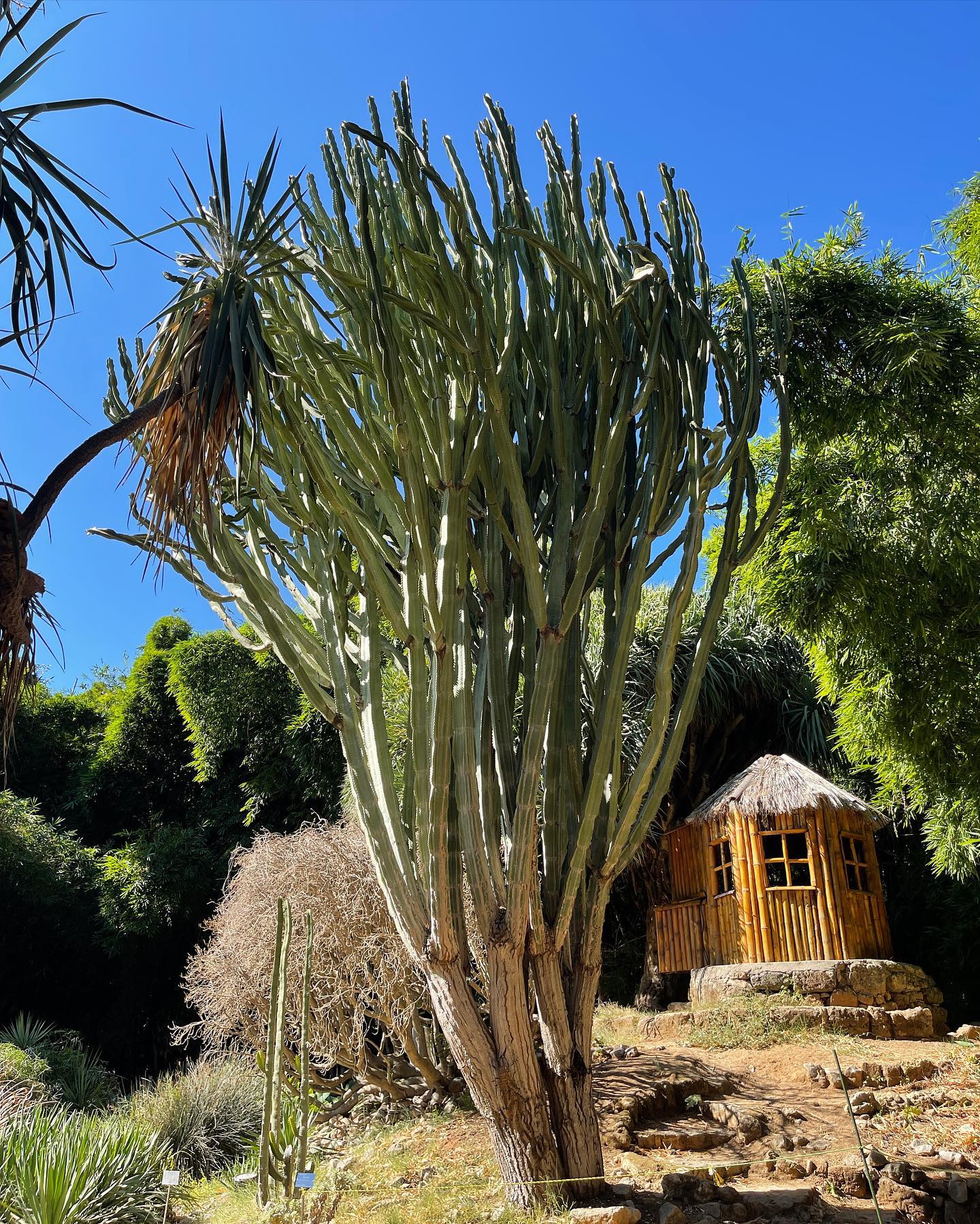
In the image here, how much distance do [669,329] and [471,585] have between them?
1.48 m

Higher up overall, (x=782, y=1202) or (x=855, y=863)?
(x=855, y=863)

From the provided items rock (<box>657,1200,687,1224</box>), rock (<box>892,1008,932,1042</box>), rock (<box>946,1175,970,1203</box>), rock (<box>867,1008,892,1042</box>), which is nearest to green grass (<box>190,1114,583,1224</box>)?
rock (<box>657,1200,687,1224</box>)

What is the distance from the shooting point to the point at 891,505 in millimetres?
5391

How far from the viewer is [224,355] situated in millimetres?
3074

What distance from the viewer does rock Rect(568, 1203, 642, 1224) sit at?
3.24 metres

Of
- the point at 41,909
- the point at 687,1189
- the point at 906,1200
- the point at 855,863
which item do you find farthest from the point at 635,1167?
the point at 41,909

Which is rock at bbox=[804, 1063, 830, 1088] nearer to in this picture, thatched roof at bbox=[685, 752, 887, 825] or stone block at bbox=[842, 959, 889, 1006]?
stone block at bbox=[842, 959, 889, 1006]

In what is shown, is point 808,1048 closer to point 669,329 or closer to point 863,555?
point 863,555

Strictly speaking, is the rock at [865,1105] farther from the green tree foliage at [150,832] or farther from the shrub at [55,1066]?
the green tree foliage at [150,832]

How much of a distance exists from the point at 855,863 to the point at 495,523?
727cm

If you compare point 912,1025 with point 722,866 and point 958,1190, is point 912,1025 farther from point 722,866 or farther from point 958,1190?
point 958,1190

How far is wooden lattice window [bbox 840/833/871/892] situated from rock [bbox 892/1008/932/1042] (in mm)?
1502

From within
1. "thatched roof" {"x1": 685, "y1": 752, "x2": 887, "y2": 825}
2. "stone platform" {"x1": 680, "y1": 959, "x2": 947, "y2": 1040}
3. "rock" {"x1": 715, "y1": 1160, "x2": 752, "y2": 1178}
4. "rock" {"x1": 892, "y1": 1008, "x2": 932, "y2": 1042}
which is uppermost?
"thatched roof" {"x1": 685, "y1": 752, "x2": 887, "y2": 825}

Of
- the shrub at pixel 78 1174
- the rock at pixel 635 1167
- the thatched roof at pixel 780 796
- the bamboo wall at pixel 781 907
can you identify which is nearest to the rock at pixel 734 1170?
the rock at pixel 635 1167
